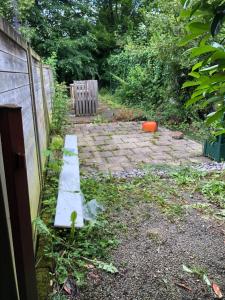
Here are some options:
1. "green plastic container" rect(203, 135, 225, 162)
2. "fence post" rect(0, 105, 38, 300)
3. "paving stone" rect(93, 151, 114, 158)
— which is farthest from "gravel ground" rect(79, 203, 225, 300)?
"paving stone" rect(93, 151, 114, 158)

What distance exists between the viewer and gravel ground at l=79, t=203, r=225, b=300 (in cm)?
181

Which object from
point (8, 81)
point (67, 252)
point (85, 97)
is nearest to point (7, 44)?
point (8, 81)

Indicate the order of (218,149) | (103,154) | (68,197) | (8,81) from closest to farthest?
(8,81), (68,197), (218,149), (103,154)

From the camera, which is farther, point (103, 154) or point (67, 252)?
point (103, 154)

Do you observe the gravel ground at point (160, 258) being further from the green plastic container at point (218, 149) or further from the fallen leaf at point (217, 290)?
the green plastic container at point (218, 149)

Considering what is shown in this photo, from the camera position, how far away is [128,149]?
17.6ft

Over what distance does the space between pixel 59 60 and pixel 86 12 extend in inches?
149

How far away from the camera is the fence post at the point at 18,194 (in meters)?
0.73

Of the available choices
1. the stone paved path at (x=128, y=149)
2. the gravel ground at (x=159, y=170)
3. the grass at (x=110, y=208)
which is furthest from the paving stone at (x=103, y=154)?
the grass at (x=110, y=208)

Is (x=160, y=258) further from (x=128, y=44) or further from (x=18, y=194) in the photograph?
(x=128, y=44)

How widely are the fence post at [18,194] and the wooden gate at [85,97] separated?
8.18 meters

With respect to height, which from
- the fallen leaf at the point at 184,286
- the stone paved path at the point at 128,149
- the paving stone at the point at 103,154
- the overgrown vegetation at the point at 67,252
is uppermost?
the overgrown vegetation at the point at 67,252

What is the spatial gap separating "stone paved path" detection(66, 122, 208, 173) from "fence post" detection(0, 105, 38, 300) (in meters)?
3.39

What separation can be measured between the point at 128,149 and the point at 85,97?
4.02 m
